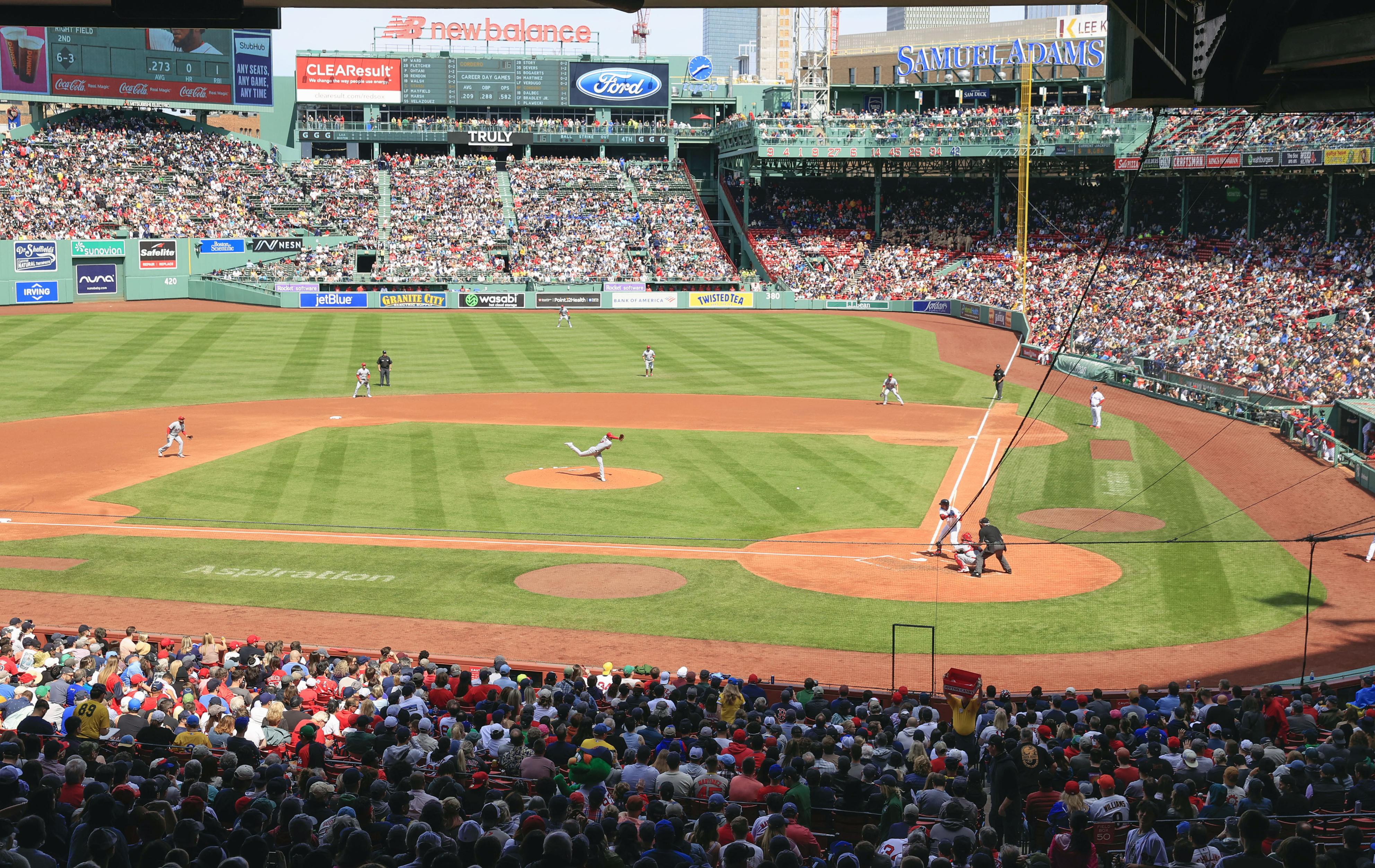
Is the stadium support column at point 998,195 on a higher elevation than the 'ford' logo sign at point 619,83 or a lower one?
lower

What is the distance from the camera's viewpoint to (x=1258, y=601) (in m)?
22.4

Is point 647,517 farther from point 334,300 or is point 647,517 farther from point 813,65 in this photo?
point 813,65

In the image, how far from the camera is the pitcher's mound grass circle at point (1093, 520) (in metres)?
27.5

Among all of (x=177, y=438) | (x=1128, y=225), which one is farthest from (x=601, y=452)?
(x=1128, y=225)

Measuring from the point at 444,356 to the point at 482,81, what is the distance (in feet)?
157

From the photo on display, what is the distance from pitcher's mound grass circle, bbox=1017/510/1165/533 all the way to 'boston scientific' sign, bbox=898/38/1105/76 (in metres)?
59.0

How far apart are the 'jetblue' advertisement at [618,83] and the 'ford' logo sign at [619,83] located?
Answer: 0.09 ft

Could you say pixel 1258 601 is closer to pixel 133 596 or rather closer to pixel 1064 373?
pixel 133 596

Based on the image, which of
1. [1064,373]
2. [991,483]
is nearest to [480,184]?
[1064,373]

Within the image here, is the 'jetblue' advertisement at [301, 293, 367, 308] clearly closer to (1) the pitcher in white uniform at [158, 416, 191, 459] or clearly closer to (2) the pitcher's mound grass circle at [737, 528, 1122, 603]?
(1) the pitcher in white uniform at [158, 416, 191, 459]

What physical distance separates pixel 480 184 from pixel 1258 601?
247 feet

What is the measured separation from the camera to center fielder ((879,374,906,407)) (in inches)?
1731

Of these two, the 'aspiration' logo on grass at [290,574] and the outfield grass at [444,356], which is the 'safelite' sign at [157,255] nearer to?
the outfield grass at [444,356]

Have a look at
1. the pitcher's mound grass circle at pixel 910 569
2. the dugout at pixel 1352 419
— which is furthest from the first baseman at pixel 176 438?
the dugout at pixel 1352 419
